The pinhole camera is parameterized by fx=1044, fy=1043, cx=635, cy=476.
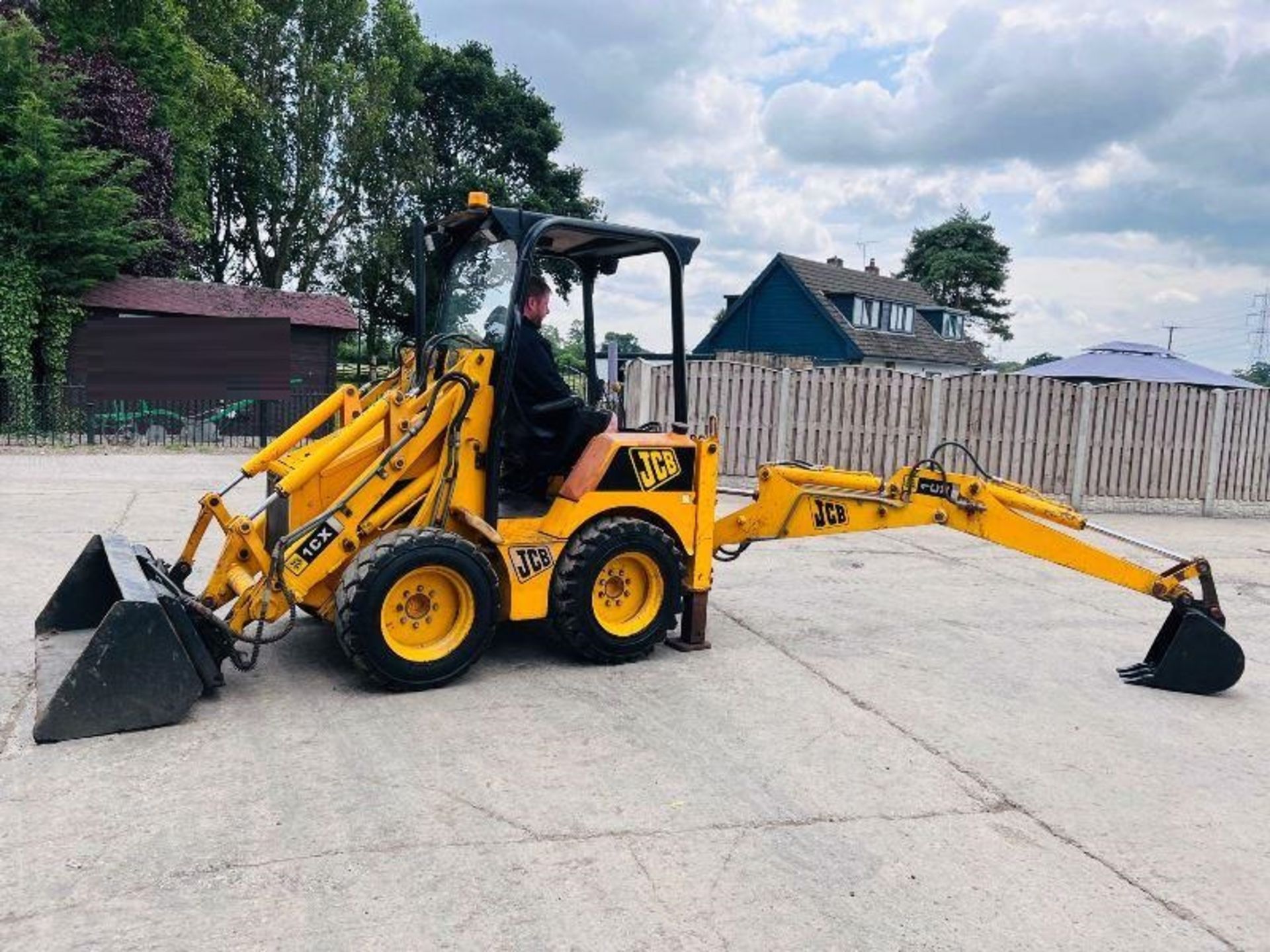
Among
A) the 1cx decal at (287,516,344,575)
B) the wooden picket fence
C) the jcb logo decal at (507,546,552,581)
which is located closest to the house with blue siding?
the wooden picket fence

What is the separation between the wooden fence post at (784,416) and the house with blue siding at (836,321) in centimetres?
2327

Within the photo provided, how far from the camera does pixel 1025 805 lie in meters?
4.28

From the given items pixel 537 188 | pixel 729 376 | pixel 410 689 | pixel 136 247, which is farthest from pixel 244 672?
pixel 537 188

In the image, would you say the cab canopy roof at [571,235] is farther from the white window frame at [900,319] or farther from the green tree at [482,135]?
the white window frame at [900,319]

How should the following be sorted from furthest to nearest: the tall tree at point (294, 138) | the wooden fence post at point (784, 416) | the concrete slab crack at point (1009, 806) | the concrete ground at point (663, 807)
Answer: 1. the tall tree at point (294, 138)
2. the wooden fence post at point (784, 416)
3. the concrete slab crack at point (1009, 806)
4. the concrete ground at point (663, 807)

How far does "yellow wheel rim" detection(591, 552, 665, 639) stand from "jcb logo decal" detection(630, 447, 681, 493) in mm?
423

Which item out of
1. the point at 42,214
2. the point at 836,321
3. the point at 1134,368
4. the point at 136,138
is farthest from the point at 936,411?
the point at 836,321

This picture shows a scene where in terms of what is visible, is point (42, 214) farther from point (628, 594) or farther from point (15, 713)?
point (628, 594)

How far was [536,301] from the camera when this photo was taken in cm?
577

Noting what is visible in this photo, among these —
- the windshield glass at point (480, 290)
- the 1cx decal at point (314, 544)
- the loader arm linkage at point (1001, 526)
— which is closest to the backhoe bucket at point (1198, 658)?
the loader arm linkage at point (1001, 526)

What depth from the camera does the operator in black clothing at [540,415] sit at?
18.7 feet

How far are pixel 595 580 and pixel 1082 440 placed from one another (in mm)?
10915

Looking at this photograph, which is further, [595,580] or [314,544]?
[595,580]

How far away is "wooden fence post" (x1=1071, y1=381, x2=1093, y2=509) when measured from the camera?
47.3 feet
